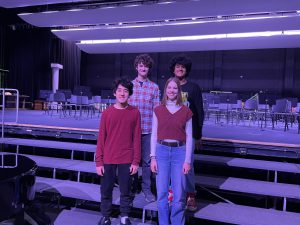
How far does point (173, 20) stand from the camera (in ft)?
36.5

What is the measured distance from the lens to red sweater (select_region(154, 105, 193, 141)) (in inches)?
91.4

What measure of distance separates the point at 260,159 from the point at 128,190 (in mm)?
2238

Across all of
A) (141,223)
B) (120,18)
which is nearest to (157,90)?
(141,223)

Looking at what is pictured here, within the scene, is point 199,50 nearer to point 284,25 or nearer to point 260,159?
point 284,25

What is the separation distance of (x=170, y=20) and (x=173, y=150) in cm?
953

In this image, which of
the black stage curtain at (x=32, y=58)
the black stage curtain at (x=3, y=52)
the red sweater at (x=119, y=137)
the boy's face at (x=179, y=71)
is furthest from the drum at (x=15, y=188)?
the black stage curtain at (x=3, y=52)

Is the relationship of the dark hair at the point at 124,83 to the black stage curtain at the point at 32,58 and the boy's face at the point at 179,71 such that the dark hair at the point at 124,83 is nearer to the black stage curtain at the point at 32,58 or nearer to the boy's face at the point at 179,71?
the boy's face at the point at 179,71

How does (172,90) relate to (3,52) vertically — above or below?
below

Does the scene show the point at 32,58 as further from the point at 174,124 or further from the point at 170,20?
the point at 174,124

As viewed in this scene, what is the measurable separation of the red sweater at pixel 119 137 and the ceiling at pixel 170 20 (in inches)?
281

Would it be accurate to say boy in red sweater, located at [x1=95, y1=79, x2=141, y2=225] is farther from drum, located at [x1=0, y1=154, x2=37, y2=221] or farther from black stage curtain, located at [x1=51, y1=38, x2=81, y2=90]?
black stage curtain, located at [x1=51, y1=38, x2=81, y2=90]

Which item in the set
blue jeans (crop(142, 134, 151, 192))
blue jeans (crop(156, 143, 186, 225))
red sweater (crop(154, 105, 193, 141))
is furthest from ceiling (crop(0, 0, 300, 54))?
blue jeans (crop(156, 143, 186, 225))

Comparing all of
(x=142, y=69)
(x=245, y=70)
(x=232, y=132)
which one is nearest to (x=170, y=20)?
(x=245, y=70)

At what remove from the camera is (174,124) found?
2.32 metres
